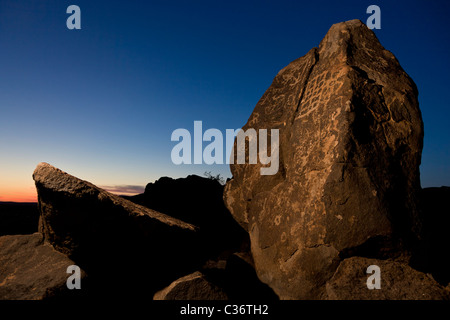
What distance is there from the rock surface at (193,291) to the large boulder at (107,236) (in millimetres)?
236

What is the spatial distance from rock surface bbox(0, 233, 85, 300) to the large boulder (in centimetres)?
10

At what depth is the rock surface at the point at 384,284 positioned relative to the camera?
1790 mm

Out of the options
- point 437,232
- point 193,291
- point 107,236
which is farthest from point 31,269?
point 437,232

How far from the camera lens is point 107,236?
2.18m

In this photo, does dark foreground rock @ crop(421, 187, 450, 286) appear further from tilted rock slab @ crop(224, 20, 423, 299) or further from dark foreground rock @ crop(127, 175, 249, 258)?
dark foreground rock @ crop(127, 175, 249, 258)

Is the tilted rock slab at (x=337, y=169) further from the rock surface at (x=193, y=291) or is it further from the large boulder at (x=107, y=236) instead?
the large boulder at (x=107, y=236)

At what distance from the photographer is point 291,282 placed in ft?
7.15

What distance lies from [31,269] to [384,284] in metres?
2.67

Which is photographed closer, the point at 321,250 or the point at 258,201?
the point at 321,250

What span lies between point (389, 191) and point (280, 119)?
1184mm

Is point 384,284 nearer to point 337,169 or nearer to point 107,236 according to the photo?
point 337,169

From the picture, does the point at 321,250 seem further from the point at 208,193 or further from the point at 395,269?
the point at 208,193

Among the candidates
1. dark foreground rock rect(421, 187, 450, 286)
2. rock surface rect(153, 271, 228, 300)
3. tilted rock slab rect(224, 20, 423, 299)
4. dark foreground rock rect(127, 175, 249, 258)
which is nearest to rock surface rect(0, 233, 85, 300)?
rock surface rect(153, 271, 228, 300)
